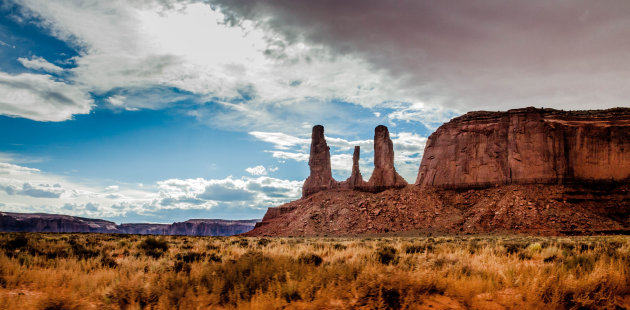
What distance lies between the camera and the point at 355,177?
284 feet

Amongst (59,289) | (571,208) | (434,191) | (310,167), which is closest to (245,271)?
(59,289)

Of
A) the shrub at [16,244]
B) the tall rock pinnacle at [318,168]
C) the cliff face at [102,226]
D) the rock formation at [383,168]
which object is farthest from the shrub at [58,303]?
the cliff face at [102,226]

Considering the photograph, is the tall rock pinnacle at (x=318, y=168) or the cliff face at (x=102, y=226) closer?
the tall rock pinnacle at (x=318, y=168)

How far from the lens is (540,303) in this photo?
574 cm

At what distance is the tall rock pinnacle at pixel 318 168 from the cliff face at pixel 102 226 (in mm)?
94596

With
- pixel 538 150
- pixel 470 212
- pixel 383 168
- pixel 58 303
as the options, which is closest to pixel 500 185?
pixel 538 150

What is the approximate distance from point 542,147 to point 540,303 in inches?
2902

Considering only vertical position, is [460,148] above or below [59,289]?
above

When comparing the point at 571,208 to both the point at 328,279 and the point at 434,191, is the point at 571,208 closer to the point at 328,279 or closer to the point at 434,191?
the point at 434,191

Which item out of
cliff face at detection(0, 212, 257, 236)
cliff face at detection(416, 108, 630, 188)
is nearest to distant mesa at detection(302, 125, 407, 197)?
cliff face at detection(416, 108, 630, 188)

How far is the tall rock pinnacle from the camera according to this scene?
3772 inches

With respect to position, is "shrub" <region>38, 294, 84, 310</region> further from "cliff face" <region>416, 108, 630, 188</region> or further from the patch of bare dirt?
"cliff face" <region>416, 108, 630, 188</region>

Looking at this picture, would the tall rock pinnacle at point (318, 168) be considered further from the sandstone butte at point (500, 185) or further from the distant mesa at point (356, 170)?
the sandstone butte at point (500, 185)

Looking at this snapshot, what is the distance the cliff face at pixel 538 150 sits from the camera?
66.6 m
